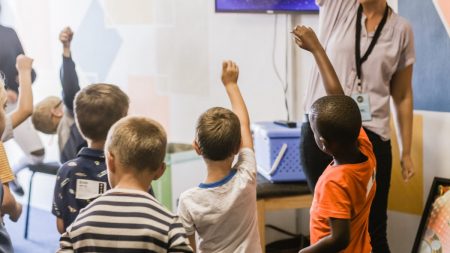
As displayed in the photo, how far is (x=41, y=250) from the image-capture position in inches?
135

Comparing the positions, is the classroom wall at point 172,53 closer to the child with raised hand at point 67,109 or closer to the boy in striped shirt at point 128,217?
the child with raised hand at point 67,109

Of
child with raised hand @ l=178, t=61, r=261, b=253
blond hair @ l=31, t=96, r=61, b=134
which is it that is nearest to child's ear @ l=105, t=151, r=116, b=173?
child with raised hand @ l=178, t=61, r=261, b=253

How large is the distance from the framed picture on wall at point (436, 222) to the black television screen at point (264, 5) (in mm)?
1185

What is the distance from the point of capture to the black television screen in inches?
120

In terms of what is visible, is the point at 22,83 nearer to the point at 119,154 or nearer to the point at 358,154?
the point at 119,154

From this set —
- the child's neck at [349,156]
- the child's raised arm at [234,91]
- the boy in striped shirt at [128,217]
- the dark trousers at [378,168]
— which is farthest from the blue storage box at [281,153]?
the boy in striped shirt at [128,217]

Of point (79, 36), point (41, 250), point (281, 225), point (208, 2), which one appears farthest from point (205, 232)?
point (79, 36)

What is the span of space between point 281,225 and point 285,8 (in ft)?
4.23

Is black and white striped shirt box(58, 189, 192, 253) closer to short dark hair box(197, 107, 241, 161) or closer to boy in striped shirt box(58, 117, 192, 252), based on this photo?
boy in striped shirt box(58, 117, 192, 252)

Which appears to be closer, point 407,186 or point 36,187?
point 407,186

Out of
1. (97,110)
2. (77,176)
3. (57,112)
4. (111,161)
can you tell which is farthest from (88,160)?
(57,112)

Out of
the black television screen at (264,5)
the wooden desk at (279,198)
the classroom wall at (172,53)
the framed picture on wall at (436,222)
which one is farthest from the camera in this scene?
the classroom wall at (172,53)

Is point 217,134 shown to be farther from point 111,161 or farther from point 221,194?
point 111,161

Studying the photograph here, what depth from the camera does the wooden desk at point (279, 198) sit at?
261cm
